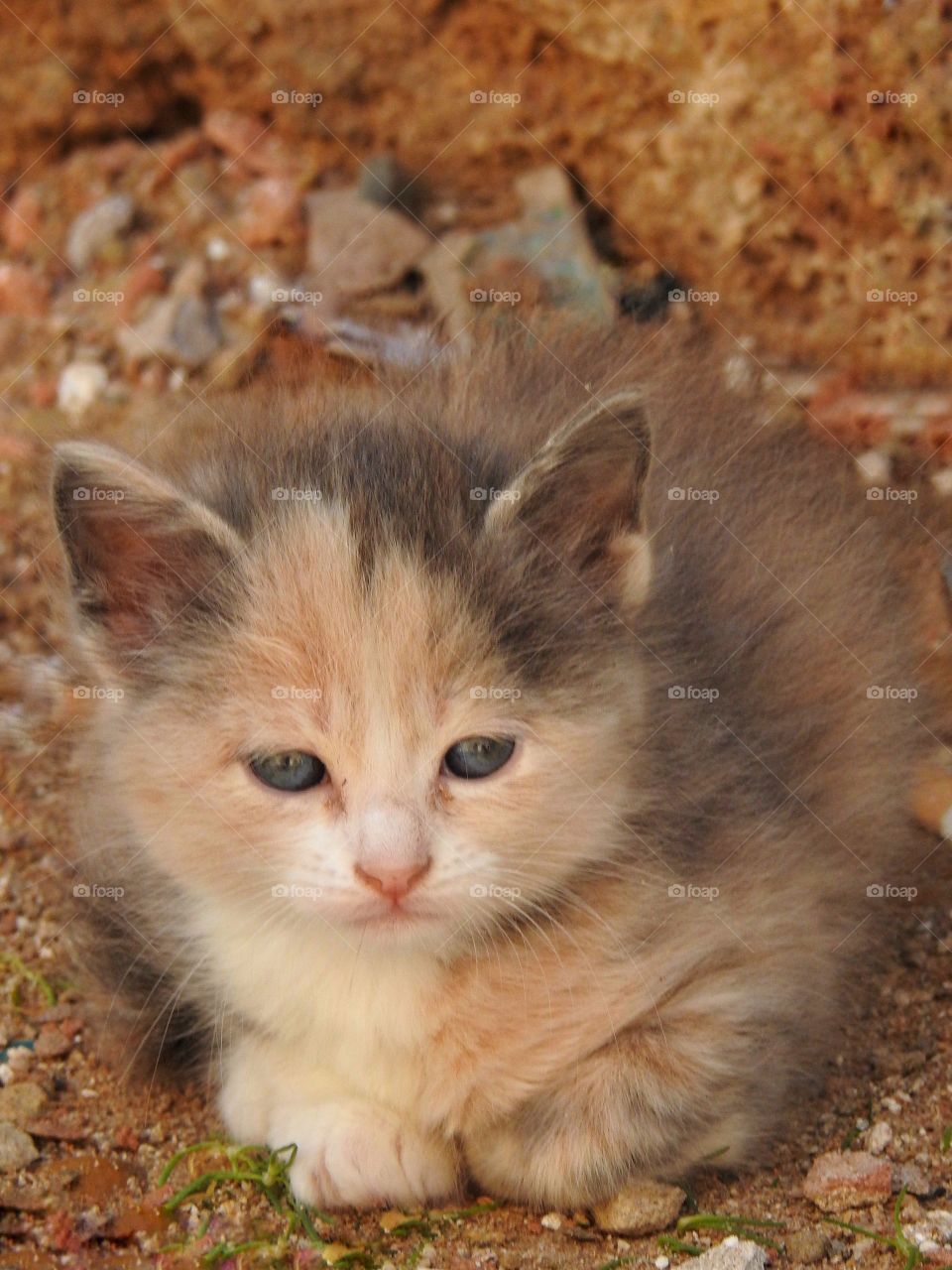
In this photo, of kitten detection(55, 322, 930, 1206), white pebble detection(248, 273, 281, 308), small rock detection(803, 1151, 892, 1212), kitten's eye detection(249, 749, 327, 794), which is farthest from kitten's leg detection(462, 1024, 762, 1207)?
white pebble detection(248, 273, 281, 308)

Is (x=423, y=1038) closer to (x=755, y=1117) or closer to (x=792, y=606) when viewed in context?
(x=755, y=1117)

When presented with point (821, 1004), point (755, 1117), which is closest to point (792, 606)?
point (821, 1004)

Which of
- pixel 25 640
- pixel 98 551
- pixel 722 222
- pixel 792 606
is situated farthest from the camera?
pixel 722 222

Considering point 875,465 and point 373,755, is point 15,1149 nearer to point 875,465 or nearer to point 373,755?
point 373,755

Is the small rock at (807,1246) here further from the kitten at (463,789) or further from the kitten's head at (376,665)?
the kitten's head at (376,665)

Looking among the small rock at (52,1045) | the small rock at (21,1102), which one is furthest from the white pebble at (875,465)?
the small rock at (21,1102)

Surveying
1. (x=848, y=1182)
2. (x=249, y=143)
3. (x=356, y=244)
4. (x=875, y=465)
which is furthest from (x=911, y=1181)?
(x=249, y=143)

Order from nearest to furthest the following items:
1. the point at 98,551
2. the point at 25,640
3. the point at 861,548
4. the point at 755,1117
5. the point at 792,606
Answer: the point at 98,551, the point at 755,1117, the point at 792,606, the point at 861,548, the point at 25,640
